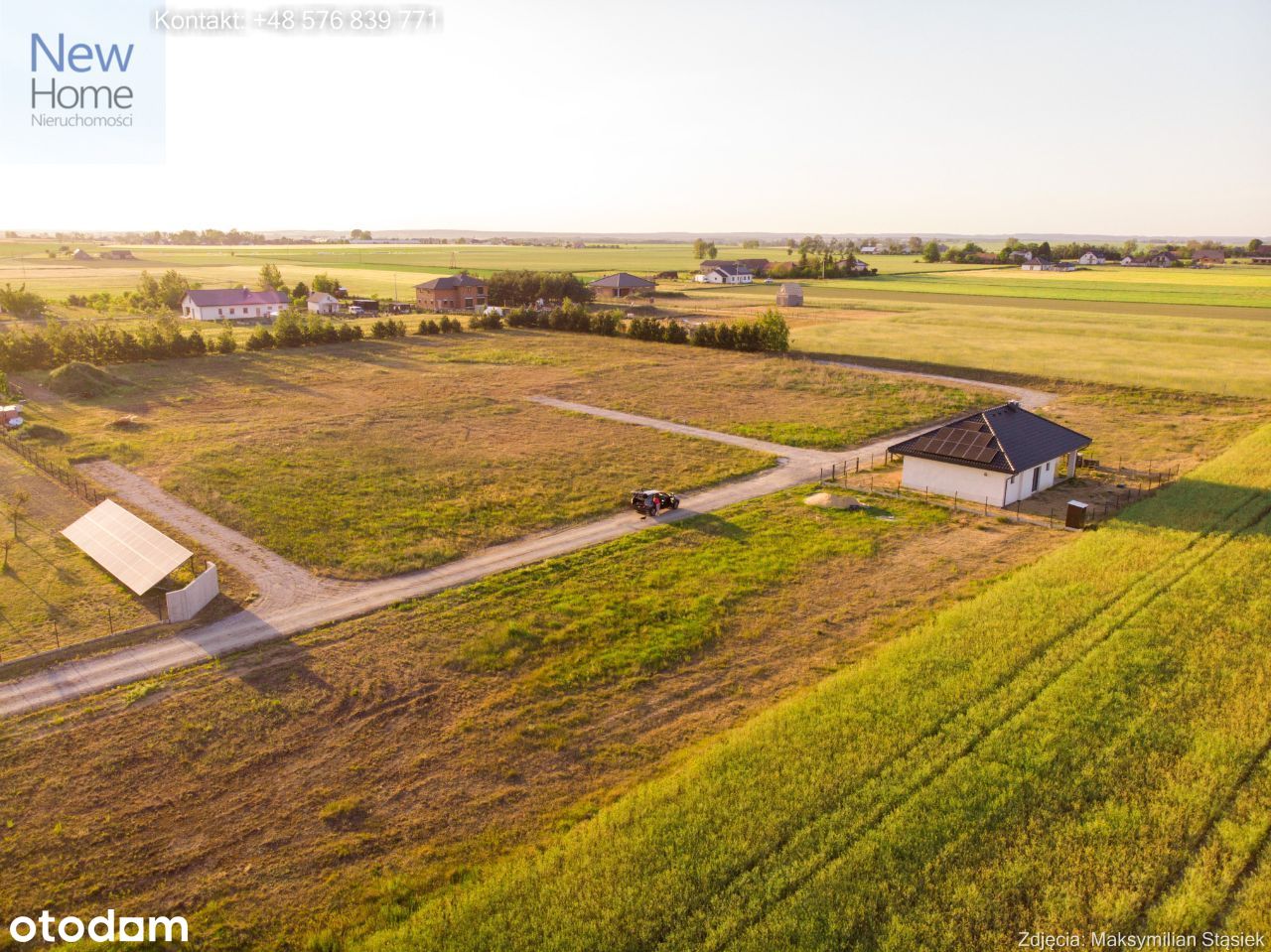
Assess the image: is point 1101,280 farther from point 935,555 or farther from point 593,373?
point 935,555

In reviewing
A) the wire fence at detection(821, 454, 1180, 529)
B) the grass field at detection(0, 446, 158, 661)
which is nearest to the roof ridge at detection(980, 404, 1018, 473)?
the wire fence at detection(821, 454, 1180, 529)

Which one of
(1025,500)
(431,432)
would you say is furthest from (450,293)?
(1025,500)

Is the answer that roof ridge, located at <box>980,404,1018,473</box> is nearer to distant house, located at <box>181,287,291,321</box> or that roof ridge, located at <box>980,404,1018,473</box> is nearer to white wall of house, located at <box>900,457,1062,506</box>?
white wall of house, located at <box>900,457,1062,506</box>

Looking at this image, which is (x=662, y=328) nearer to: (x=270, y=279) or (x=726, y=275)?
(x=270, y=279)

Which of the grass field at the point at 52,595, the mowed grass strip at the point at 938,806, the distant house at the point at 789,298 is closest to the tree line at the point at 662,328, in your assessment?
the distant house at the point at 789,298

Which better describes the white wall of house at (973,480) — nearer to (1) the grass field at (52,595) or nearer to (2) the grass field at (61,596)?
(2) the grass field at (61,596)
